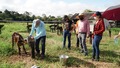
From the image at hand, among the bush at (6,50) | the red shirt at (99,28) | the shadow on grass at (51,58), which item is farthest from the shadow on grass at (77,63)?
the bush at (6,50)

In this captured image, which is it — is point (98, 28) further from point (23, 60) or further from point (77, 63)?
point (23, 60)

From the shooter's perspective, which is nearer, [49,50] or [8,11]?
[49,50]

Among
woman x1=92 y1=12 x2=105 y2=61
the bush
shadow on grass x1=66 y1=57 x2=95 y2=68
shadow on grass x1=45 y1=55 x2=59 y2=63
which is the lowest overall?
shadow on grass x1=66 y1=57 x2=95 y2=68

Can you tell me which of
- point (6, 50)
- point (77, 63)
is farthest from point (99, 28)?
point (6, 50)

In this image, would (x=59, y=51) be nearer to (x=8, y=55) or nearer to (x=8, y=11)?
(x=8, y=55)

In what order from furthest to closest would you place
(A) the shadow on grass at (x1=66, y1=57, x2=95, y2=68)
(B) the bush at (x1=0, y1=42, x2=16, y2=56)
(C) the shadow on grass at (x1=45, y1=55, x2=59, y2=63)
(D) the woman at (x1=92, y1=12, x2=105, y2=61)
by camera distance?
(B) the bush at (x1=0, y1=42, x2=16, y2=56), (C) the shadow on grass at (x1=45, y1=55, x2=59, y2=63), (D) the woman at (x1=92, y1=12, x2=105, y2=61), (A) the shadow on grass at (x1=66, y1=57, x2=95, y2=68)

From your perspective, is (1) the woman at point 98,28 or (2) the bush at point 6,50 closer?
(1) the woman at point 98,28

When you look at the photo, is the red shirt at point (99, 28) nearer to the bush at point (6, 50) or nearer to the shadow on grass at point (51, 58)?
the shadow on grass at point (51, 58)

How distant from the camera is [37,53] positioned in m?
9.69

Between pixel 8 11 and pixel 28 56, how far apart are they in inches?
2245

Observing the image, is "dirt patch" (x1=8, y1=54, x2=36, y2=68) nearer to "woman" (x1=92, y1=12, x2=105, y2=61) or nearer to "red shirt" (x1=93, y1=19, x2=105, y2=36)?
"woman" (x1=92, y1=12, x2=105, y2=61)

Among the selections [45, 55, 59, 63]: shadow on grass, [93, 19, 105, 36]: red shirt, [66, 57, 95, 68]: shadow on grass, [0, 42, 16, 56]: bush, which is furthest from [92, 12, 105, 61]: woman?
[0, 42, 16, 56]: bush

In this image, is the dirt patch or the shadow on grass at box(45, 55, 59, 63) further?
the shadow on grass at box(45, 55, 59, 63)

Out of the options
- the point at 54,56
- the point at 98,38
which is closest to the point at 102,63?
the point at 98,38
